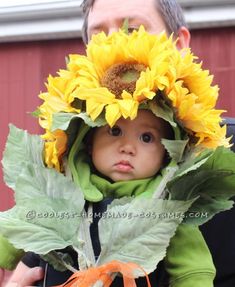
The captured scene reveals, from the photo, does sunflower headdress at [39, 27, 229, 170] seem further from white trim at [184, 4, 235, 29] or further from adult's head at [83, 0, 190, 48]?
white trim at [184, 4, 235, 29]

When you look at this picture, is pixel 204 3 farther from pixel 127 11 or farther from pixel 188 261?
pixel 188 261

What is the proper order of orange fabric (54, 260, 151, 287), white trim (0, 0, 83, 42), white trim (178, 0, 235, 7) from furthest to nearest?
white trim (0, 0, 83, 42)
white trim (178, 0, 235, 7)
orange fabric (54, 260, 151, 287)

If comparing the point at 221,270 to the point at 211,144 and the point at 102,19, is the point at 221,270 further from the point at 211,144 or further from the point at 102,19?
the point at 102,19

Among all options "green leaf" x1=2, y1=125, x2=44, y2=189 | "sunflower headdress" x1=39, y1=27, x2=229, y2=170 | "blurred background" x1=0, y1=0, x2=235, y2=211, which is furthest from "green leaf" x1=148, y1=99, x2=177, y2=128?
"blurred background" x1=0, y1=0, x2=235, y2=211

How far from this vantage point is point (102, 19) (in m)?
1.39

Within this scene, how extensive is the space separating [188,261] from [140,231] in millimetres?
113

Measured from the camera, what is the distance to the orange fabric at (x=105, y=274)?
94cm

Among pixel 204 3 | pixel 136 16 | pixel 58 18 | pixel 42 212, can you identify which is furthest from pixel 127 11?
pixel 58 18

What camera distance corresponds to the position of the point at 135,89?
3.45ft

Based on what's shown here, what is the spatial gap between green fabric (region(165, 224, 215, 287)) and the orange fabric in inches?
4.0

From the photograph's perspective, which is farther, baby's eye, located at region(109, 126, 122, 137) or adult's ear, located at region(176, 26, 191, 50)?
adult's ear, located at region(176, 26, 191, 50)

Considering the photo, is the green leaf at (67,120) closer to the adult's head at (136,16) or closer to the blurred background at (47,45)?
the adult's head at (136,16)

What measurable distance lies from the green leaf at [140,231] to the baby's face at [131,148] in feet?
0.31

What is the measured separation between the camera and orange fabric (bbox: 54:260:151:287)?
938 millimetres
